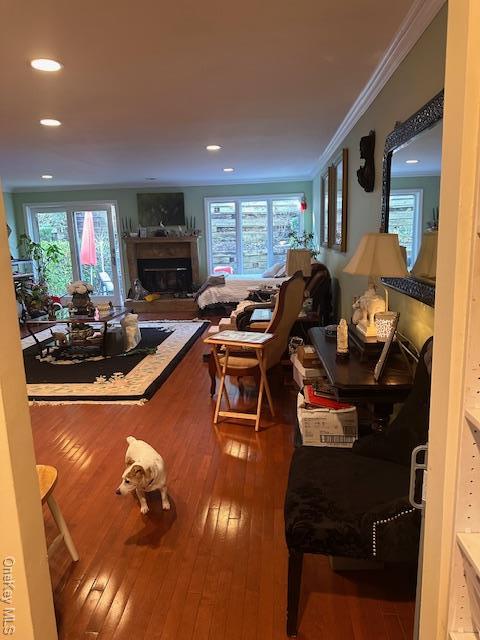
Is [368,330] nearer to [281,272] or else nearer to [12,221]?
[281,272]

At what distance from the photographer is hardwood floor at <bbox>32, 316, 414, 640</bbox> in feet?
5.25

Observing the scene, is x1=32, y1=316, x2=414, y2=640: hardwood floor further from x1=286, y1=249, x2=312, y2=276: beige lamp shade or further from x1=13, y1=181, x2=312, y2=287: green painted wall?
x1=13, y1=181, x2=312, y2=287: green painted wall

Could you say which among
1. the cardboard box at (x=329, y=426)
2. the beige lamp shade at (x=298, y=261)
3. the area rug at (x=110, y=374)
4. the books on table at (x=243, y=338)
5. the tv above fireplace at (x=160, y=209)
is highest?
the tv above fireplace at (x=160, y=209)

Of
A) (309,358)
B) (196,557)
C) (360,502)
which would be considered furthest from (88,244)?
(360,502)

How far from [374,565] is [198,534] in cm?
81

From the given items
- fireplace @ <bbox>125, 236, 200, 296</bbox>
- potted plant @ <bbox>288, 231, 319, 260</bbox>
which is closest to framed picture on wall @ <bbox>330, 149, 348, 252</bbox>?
potted plant @ <bbox>288, 231, 319, 260</bbox>

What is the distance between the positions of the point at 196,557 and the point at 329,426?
0.91m

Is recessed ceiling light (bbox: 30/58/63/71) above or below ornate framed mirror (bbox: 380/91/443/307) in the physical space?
above

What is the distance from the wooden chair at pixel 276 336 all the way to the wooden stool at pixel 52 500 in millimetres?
1635

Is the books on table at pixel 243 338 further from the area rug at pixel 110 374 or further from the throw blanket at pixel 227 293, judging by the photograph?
the throw blanket at pixel 227 293

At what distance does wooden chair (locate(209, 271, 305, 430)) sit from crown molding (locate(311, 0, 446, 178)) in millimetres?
1367

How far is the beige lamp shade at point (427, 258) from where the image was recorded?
6.47 feet

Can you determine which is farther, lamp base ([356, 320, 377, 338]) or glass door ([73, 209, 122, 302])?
glass door ([73, 209, 122, 302])

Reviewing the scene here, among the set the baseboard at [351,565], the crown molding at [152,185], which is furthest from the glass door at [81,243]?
the baseboard at [351,565]
